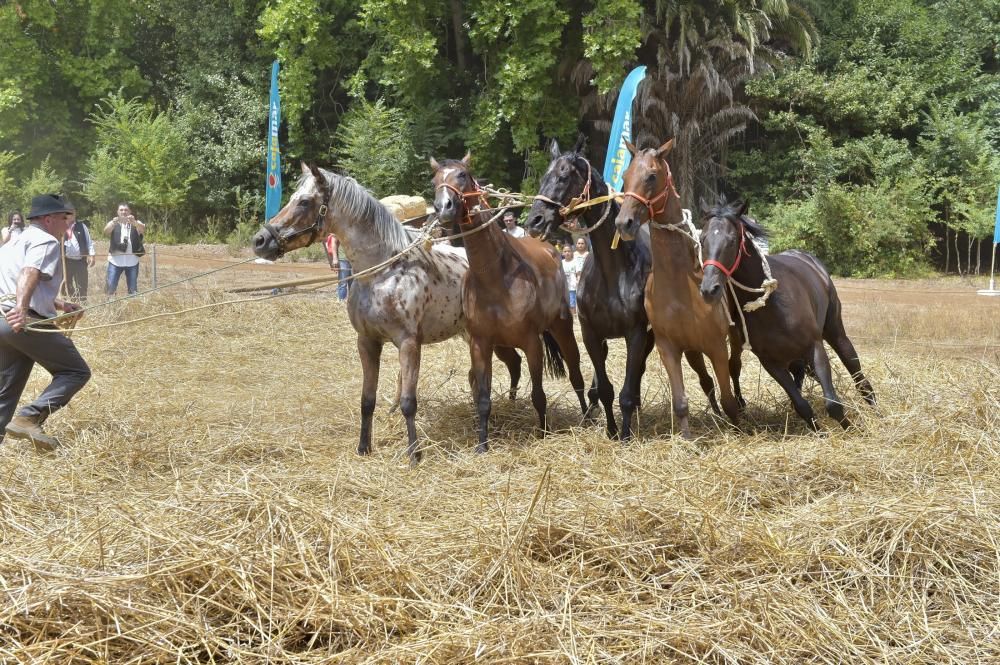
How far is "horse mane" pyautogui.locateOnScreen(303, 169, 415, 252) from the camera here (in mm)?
6711

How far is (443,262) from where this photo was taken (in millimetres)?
7168

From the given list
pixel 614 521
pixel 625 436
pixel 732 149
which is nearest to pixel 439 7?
pixel 732 149

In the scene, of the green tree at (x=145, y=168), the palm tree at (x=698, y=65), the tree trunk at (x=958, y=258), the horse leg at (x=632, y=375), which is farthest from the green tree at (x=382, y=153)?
the horse leg at (x=632, y=375)

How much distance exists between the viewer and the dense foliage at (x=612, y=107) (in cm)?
2181

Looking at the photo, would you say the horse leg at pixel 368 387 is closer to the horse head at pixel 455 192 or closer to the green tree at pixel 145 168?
the horse head at pixel 455 192

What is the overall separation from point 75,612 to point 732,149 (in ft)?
80.3

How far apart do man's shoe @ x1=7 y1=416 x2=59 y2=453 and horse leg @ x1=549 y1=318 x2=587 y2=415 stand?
3.73m

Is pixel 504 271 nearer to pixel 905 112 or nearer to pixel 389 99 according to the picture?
pixel 905 112

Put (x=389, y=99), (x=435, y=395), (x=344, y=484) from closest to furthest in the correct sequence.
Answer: (x=344, y=484)
(x=435, y=395)
(x=389, y=99)

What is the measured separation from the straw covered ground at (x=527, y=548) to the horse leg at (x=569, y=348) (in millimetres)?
1164

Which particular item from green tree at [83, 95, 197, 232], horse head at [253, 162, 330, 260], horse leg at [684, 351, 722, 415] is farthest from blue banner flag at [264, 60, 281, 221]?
horse leg at [684, 351, 722, 415]

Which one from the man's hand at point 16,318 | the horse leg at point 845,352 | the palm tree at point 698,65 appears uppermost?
the palm tree at point 698,65

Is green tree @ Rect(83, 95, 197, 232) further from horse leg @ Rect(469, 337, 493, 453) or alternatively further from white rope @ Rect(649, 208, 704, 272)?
white rope @ Rect(649, 208, 704, 272)

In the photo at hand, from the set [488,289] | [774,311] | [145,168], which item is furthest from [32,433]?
[145,168]
